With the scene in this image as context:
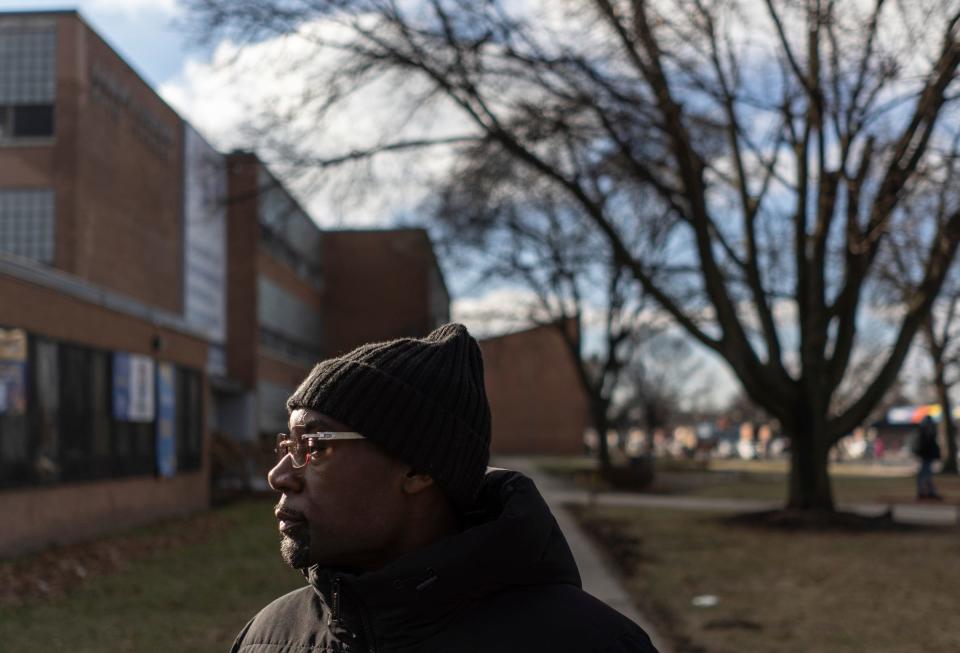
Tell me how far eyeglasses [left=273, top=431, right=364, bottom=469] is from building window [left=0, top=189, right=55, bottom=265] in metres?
28.0

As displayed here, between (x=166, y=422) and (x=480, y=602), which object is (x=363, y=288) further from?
(x=480, y=602)

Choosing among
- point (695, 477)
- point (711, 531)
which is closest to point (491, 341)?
point (695, 477)

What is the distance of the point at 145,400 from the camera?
66.1 ft

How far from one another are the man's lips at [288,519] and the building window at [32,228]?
28.1 meters

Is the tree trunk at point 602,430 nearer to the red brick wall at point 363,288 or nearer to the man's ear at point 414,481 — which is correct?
the red brick wall at point 363,288

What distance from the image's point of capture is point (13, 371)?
47.0ft

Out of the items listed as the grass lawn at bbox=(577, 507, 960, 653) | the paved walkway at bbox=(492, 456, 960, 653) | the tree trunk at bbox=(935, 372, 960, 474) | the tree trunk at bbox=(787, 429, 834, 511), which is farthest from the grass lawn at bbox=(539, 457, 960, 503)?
the grass lawn at bbox=(577, 507, 960, 653)

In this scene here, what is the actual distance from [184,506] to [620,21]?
1324 cm

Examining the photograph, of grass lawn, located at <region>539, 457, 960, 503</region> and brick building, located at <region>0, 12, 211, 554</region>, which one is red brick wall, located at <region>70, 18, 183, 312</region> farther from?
grass lawn, located at <region>539, 457, 960, 503</region>

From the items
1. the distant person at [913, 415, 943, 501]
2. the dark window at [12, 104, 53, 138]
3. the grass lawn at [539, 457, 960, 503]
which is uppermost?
the dark window at [12, 104, 53, 138]

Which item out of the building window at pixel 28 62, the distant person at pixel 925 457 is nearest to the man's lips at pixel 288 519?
the distant person at pixel 925 457

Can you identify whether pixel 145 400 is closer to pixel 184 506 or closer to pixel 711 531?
pixel 184 506

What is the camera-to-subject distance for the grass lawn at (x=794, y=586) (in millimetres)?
8461

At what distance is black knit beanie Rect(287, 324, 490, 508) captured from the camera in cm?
212
